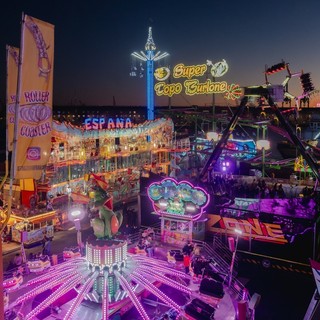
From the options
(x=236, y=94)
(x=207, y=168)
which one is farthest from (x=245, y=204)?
(x=236, y=94)

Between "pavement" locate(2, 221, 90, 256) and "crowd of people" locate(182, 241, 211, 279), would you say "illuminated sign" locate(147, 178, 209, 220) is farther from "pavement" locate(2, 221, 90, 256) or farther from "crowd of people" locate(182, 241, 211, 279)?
"pavement" locate(2, 221, 90, 256)

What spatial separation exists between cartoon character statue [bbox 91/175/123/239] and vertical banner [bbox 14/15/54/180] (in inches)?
268

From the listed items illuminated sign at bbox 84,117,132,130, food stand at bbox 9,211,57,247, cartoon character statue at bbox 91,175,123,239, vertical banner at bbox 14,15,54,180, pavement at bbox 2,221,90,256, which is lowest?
pavement at bbox 2,221,90,256

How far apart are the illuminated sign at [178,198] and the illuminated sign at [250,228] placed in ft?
5.74

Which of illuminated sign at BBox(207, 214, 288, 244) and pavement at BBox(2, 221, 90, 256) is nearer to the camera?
illuminated sign at BBox(207, 214, 288, 244)

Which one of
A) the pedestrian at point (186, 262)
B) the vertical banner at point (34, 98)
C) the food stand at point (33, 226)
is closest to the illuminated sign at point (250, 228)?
the pedestrian at point (186, 262)

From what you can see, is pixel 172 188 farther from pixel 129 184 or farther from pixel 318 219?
pixel 129 184

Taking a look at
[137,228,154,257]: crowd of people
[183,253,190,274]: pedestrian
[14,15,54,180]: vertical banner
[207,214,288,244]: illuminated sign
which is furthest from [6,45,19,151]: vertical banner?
[207,214,288,244]: illuminated sign

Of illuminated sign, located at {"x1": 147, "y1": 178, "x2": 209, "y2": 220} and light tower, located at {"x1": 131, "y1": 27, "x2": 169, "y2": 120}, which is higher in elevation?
light tower, located at {"x1": 131, "y1": 27, "x2": 169, "y2": 120}

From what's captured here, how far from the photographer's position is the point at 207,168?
23.4 meters

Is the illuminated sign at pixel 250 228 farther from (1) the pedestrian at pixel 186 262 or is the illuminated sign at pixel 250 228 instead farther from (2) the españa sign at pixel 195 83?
(2) the españa sign at pixel 195 83

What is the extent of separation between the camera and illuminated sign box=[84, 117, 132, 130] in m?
30.0

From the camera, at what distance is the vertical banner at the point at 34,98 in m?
6.20

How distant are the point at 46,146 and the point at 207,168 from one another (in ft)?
56.9
